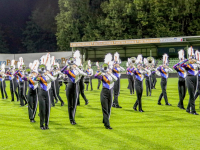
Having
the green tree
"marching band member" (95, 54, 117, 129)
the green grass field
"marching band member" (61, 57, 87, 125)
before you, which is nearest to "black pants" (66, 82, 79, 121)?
"marching band member" (61, 57, 87, 125)

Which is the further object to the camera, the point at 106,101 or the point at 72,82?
the point at 72,82

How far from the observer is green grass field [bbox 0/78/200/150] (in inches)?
230

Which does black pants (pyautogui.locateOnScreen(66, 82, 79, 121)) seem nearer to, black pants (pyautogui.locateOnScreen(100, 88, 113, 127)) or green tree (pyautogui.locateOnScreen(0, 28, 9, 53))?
black pants (pyautogui.locateOnScreen(100, 88, 113, 127))

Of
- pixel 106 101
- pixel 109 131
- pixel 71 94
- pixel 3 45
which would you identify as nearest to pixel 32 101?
pixel 71 94

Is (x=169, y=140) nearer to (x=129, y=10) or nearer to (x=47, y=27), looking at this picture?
(x=129, y=10)

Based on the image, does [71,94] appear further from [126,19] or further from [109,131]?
[126,19]

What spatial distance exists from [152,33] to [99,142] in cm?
3459

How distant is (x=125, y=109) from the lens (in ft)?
34.4

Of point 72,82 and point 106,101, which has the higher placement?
point 72,82

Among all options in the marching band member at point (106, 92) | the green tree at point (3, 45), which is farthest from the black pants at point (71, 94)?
the green tree at point (3, 45)

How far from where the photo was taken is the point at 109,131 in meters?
7.04

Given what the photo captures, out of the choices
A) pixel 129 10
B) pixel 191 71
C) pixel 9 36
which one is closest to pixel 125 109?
pixel 191 71

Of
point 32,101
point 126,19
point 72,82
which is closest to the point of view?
point 72,82

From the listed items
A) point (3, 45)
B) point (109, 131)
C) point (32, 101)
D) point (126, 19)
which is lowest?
point (109, 131)
